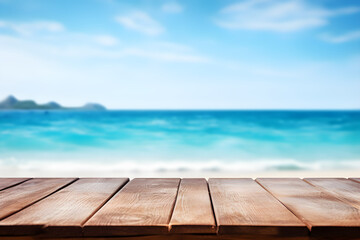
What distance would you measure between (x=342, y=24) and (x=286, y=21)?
3416mm

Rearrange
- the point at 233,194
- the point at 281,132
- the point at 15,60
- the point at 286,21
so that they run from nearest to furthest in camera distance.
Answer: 1. the point at 233,194
2. the point at 281,132
3. the point at 286,21
4. the point at 15,60

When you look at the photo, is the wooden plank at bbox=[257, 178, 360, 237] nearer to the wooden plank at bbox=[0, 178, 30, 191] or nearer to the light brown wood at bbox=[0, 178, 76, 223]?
the light brown wood at bbox=[0, 178, 76, 223]

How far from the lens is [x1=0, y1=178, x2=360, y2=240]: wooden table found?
0.81 meters

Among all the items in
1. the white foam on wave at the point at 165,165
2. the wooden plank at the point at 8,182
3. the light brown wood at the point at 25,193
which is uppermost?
the light brown wood at the point at 25,193

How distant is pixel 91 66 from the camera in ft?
93.1

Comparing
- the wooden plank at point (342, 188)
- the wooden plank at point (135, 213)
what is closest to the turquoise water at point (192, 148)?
the wooden plank at point (342, 188)

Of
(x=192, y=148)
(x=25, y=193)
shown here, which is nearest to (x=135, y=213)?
(x=25, y=193)

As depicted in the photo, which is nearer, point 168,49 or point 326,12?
point 326,12

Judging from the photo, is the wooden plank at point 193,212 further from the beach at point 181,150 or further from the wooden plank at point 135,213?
the beach at point 181,150

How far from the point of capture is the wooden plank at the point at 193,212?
808mm

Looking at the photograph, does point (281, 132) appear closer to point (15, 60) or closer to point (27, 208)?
point (27, 208)

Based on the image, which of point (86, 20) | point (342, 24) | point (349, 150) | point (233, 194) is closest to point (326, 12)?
point (342, 24)

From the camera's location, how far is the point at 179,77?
29.2 meters

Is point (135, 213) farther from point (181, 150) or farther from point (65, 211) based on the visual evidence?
point (181, 150)
